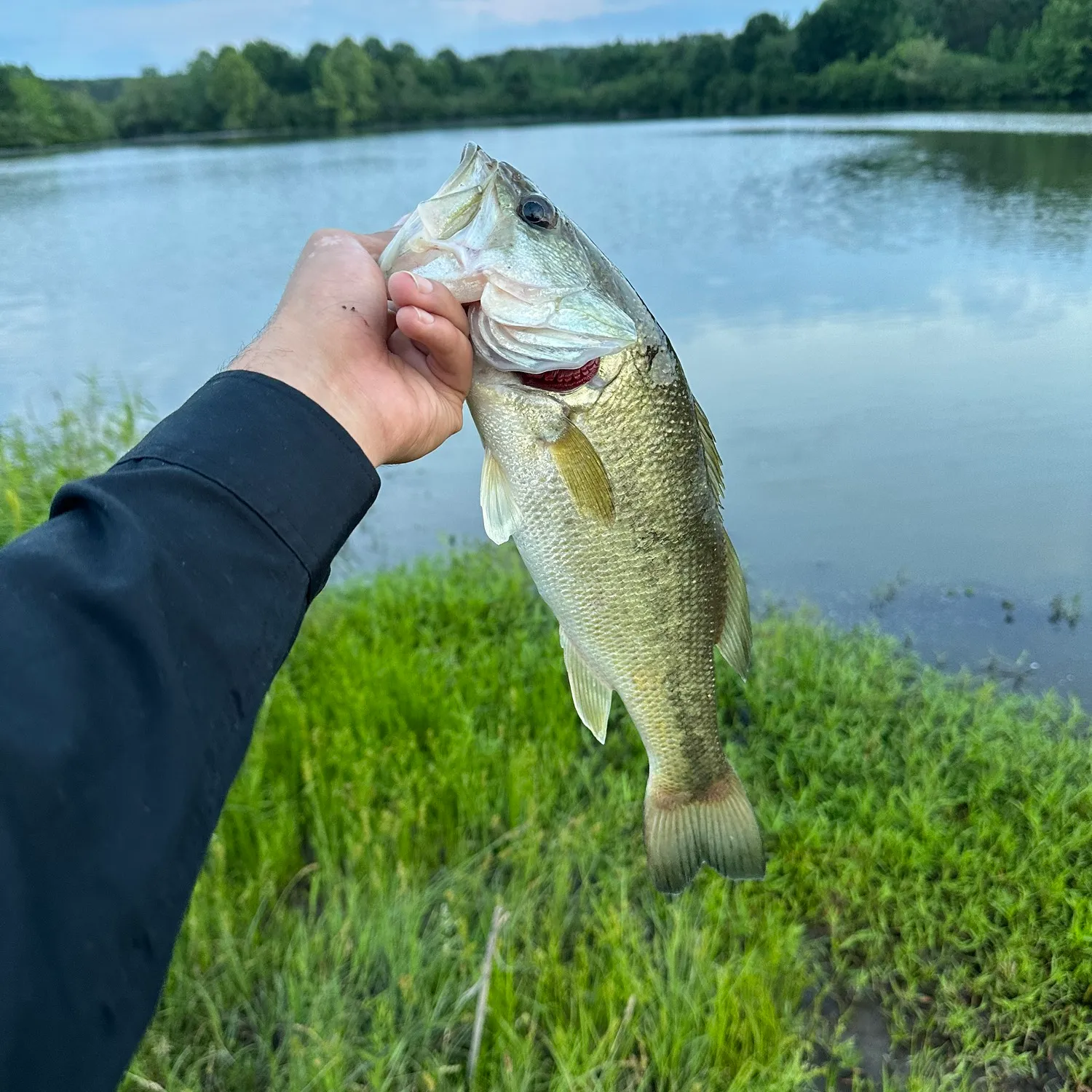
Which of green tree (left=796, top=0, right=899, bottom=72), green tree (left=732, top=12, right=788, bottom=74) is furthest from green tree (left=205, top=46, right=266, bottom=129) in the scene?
green tree (left=796, top=0, right=899, bottom=72)

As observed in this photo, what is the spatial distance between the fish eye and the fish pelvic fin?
1.30 meters

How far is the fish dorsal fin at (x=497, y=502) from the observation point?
1.81 meters

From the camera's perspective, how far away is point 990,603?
521 cm

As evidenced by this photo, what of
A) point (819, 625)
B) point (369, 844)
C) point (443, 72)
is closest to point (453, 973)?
point (369, 844)

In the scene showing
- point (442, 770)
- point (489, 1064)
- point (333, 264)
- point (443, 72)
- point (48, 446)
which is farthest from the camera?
point (443, 72)

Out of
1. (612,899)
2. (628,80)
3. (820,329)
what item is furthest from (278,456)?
(628,80)

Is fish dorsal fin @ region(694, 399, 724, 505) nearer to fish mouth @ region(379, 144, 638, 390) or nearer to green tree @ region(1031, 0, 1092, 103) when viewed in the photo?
fish mouth @ region(379, 144, 638, 390)

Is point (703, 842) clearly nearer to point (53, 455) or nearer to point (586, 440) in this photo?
point (586, 440)

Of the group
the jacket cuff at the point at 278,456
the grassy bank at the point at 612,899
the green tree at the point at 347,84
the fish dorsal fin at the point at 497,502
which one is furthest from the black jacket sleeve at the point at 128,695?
the green tree at the point at 347,84

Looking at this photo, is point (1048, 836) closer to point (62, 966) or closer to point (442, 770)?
point (442, 770)

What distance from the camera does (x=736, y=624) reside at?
1.94m

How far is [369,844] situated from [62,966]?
7.42 feet

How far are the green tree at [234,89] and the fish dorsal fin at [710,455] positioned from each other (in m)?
38.2

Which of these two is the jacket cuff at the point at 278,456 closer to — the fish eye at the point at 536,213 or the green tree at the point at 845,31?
the fish eye at the point at 536,213
